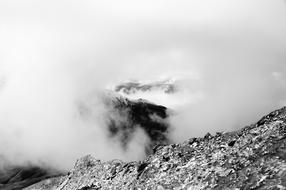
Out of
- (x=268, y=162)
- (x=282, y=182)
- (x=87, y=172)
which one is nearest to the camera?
(x=282, y=182)

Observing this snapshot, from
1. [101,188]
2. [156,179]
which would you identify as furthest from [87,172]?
[156,179]

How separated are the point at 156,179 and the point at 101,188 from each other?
57.3ft

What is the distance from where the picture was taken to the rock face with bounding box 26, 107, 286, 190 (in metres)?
49.3

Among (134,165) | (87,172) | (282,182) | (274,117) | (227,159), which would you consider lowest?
(282,182)

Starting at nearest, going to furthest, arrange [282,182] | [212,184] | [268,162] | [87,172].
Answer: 1. [282,182]
2. [268,162]
3. [212,184]
4. [87,172]

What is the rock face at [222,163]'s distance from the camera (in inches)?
1940

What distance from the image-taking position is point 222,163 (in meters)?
56.1

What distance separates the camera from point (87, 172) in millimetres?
95188

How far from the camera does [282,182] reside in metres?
44.7

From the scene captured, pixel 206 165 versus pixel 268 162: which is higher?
pixel 206 165

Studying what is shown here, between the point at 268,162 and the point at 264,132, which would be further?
the point at 264,132

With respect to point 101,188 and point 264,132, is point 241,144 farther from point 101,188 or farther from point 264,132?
point 101,188

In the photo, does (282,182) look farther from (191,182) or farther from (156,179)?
(156,179)

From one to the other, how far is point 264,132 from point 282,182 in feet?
41.3
